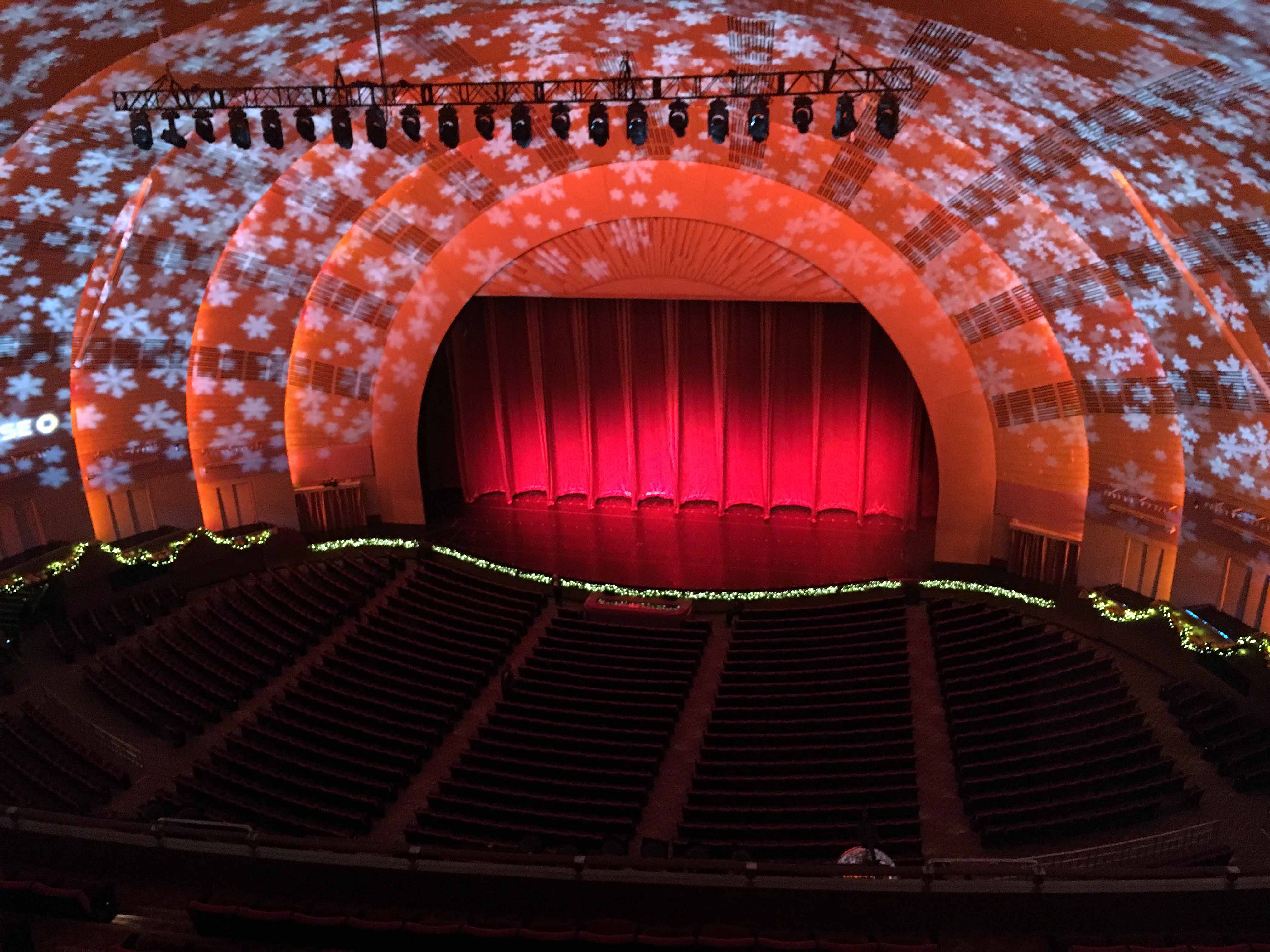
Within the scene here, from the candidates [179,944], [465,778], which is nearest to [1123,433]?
[465,778]

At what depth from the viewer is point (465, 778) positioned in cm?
1098

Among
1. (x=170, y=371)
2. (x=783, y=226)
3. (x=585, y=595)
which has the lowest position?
(x=585, y=595)

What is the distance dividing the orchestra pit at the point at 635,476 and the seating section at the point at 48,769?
90 millimetres

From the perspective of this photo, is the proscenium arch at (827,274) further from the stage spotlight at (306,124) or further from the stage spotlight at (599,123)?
the stage spotlight at (306,124)

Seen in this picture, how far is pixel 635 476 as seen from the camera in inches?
853

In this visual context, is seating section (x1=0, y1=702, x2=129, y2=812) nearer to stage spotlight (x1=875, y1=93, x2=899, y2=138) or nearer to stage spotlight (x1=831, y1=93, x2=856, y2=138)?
stage spotlight (x1=831, y1=93, x2=856, y2=138)

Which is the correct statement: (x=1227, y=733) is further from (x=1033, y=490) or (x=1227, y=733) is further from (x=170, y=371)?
(x=170, y=371)

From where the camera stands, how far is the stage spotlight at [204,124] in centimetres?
1060

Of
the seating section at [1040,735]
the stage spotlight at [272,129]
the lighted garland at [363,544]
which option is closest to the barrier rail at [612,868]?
the seating section at [1040,735]

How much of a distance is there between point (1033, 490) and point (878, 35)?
9254 millimetres

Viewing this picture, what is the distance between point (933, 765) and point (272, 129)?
11004 millimetres

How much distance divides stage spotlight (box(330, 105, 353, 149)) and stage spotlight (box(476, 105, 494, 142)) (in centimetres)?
147

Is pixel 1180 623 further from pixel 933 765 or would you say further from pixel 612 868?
pixel 612 868

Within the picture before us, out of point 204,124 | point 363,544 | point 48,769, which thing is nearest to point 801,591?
point 363,544
